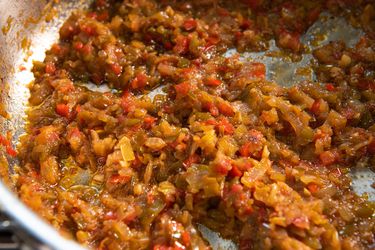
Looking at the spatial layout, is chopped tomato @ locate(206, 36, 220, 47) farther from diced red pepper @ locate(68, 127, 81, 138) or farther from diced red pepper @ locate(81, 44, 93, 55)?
diced red pepper @ locate(68, 127, 81, 138)

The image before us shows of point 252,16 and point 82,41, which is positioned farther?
point 252,16

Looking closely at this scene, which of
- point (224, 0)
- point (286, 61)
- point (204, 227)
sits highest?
point (224, 0)

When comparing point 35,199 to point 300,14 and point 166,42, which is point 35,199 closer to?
point 166,42

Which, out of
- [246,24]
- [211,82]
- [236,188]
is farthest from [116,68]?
[236,188]

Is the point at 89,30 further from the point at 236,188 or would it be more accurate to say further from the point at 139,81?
the point at 236,188

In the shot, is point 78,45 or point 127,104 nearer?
point 127,104

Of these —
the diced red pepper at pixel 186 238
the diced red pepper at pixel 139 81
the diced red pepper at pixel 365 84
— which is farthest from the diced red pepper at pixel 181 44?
the diced red pepper at pixel 186 238

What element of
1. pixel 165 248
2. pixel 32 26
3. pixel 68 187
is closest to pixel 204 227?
pixel 165 248
